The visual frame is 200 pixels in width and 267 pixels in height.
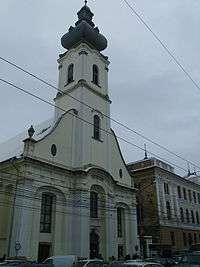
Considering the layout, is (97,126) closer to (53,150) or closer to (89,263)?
(53,150)

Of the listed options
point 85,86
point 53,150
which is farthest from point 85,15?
point 53,150

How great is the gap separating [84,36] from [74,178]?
1648cm

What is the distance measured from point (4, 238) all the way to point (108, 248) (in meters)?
9.61

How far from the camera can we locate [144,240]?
3950cm

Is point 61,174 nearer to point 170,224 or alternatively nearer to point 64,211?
point 64,211

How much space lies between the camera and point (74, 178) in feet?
102

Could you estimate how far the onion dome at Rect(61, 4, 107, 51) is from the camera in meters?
38.5

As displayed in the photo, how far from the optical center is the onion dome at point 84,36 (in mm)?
38519

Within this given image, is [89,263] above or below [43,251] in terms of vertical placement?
below

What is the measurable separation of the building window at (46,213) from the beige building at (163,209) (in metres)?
14.6

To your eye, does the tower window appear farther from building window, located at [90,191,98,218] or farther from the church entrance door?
the church entrance door

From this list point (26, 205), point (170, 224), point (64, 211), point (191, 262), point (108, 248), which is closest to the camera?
point (191, 262)

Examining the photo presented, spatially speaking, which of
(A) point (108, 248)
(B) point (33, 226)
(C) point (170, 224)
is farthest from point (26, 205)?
(C) point (170, 224)

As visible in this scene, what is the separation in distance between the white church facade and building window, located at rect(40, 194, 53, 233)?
81 mm
